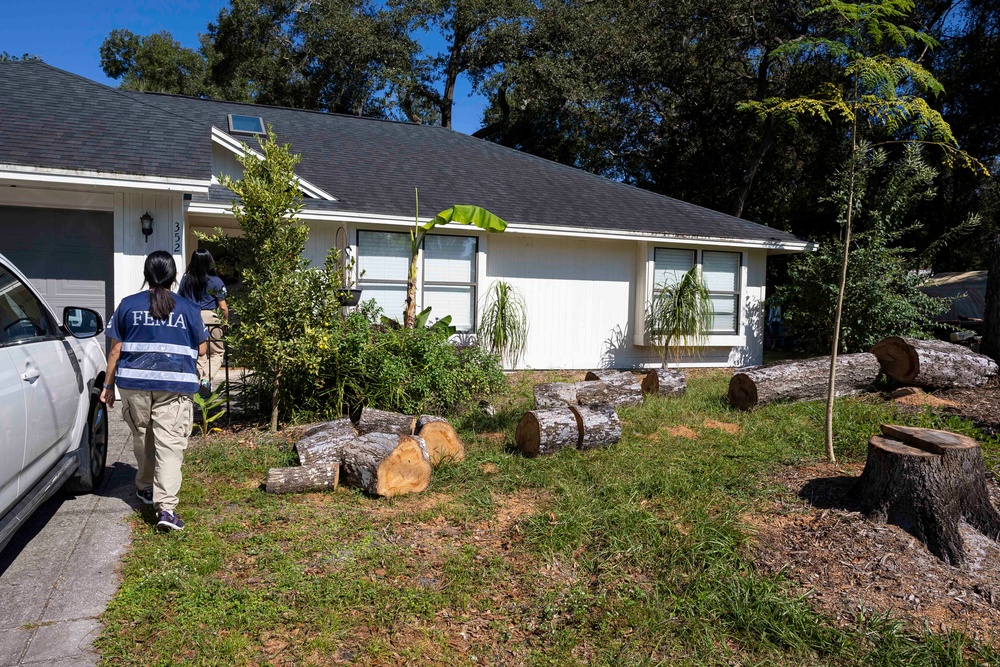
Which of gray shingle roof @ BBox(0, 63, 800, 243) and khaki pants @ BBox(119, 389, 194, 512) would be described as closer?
khaki pants @ BBox(119, 389, 194, 512)

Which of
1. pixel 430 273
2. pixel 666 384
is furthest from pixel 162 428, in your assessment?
pixel 430 273

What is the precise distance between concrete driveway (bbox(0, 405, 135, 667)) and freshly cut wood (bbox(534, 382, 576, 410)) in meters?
3.82

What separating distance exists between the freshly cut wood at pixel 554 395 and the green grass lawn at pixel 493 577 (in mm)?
1520

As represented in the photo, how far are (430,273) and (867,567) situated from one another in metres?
7.82

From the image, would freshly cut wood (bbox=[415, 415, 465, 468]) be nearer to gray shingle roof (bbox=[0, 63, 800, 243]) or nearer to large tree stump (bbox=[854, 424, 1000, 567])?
large tree stump (bbox=[854, 424, 1000, 567])

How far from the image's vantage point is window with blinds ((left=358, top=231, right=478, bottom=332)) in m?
10.2

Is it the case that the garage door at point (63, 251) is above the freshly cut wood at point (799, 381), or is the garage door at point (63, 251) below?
above

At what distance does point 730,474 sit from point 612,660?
235 centimetres

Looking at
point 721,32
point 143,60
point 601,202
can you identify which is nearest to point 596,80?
point 721,32

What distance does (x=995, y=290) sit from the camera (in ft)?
26.7

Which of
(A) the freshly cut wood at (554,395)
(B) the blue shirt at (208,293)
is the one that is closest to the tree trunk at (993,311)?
(A) the freshly cut wood at (554,395)

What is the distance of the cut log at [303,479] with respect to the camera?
16.2 feet

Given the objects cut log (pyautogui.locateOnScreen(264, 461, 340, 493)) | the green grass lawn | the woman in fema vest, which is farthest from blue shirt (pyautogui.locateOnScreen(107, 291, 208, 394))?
cut log (pyautogui.locateOnScreen(264, 461, 340, 493))

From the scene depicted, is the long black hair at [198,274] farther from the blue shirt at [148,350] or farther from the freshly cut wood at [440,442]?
the freshly cut wood at [440,442]
